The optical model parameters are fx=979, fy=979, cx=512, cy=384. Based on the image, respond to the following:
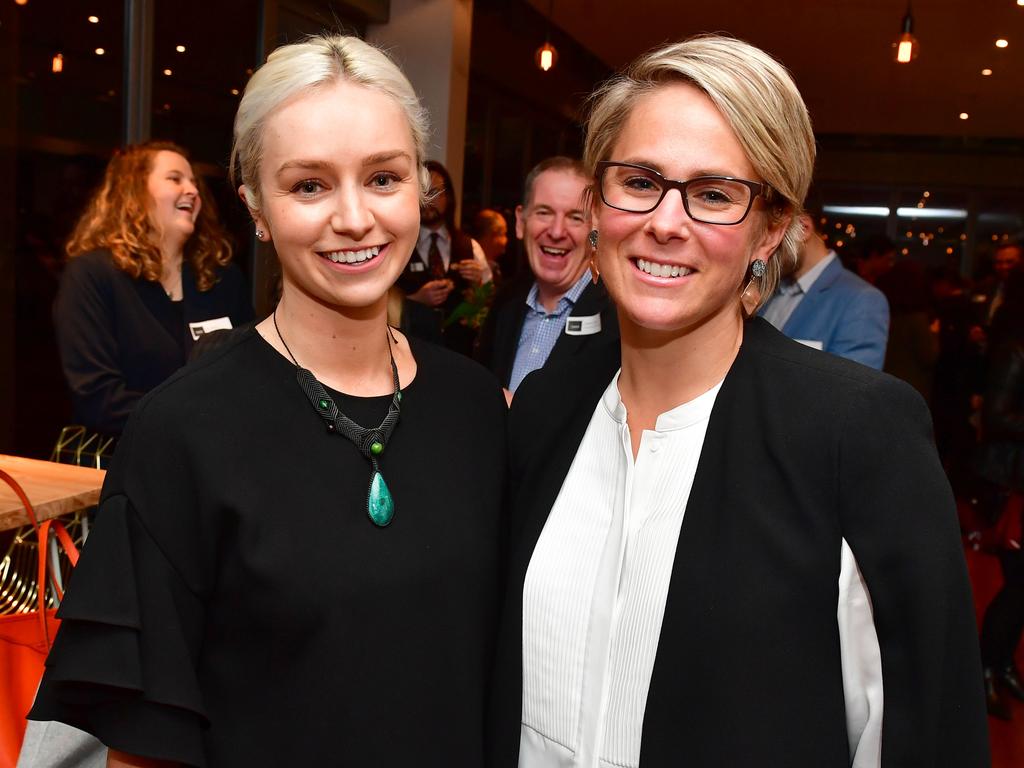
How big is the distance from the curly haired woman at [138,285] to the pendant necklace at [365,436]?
2082 mm

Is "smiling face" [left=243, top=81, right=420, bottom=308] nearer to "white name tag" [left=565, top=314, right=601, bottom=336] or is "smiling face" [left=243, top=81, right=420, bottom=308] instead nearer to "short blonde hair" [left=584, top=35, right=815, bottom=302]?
"short blonde hair" [left=584, top=35, right=815, bottom=302]

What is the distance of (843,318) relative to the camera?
3535 millimetres

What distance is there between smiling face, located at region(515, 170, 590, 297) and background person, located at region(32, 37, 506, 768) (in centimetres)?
188

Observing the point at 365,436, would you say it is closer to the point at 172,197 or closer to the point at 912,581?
the point at 912,581

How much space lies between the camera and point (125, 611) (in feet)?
3.94

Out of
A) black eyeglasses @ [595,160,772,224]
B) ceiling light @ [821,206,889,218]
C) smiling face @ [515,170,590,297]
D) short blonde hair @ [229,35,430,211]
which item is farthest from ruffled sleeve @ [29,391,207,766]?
ceiling light @ [821,206,889,218]

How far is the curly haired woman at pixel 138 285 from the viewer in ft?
10.8

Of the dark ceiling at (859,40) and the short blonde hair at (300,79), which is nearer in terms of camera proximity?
the short blonde hair at (300,79)

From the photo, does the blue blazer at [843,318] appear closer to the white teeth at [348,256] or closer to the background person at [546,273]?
the background person at [546,273]

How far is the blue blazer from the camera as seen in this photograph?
349cm

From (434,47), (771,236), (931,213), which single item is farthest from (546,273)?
(931,213)

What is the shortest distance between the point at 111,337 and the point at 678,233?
2528 mm

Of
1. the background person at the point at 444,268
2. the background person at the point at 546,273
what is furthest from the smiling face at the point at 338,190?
the background person at the point at 444,268

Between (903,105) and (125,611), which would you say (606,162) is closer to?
(125,611)
